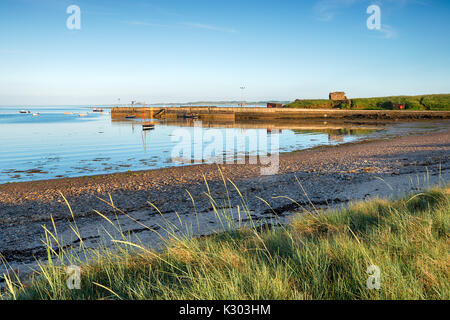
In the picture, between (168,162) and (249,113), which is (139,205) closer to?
(168,162)

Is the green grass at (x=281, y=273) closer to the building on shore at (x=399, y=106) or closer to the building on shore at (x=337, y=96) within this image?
the building on shore at (x=399, y=106)

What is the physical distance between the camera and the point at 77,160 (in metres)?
22.4

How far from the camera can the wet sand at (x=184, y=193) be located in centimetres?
805

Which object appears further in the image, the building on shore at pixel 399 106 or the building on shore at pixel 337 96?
the building on shore at pixel 337 96

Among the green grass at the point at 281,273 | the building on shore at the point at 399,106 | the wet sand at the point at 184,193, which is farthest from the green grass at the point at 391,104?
the green grass at the point at 281,273

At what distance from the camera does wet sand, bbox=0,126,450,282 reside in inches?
317

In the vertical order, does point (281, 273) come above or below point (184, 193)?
above

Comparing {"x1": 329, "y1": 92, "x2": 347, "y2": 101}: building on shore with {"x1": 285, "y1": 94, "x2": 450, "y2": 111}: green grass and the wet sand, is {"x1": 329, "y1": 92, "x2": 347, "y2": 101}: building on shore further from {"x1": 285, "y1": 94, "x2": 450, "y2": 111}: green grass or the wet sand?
the wet sand

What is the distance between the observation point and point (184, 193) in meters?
12.1

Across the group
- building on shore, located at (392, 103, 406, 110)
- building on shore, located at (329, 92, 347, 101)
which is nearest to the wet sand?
building on shore, located at (392, 103, 406, 110)

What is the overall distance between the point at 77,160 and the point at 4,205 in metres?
11.6

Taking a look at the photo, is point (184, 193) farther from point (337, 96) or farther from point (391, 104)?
point (337, 96)

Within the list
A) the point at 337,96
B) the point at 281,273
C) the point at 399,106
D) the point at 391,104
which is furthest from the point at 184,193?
the point at 337,96
